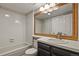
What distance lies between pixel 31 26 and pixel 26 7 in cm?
57

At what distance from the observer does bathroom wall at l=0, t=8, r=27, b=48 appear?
2180 millimetres

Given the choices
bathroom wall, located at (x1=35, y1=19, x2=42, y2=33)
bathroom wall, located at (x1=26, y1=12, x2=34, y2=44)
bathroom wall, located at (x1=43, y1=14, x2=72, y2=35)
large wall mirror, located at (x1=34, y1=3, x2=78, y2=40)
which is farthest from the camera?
bathroom wall, located at (x1=26, y1=12, x2=34, y2=44)

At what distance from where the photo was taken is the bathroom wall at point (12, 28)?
2180 millimetres

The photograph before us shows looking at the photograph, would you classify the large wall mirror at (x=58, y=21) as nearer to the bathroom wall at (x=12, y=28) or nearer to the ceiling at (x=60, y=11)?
the ceiling at (x=60, y=11)

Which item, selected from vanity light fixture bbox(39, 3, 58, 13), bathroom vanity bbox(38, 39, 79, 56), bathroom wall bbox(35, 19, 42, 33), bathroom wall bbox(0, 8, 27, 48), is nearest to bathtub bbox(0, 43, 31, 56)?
bathroom wall bbox(0, 8, 27, 48)

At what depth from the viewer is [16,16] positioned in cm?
228

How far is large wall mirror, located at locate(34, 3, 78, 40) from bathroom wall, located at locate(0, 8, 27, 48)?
1.41 ft

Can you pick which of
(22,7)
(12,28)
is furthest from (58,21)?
(12,28)

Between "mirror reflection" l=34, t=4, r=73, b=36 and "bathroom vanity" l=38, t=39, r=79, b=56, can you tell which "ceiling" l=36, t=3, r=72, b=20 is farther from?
"bathroom vanity" l=38, t=39, r=79, b=56

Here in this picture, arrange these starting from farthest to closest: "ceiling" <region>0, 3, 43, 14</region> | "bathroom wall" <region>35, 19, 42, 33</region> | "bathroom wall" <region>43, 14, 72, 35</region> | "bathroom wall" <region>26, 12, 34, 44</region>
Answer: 1. "bathroom wall" <region>26, 12, 34, 44</region>
2. "bathroom wall" <region>35, 19, 42, 33</region>
3. "ceiling" <region>0, 3, 43, 14</region>
4. "bathroom wall" <region>43, 14, 72, 35</region>

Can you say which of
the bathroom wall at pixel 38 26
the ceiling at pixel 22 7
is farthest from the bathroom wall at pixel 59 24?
the ceiling at pixel 22 7

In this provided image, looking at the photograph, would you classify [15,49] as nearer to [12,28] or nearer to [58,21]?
[12,28]

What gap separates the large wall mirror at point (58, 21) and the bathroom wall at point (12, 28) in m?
0.43

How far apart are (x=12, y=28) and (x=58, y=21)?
1371 mm
